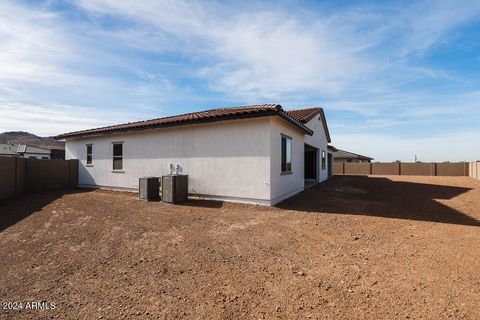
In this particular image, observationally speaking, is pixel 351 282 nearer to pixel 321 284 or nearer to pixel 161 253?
pixel 321 284

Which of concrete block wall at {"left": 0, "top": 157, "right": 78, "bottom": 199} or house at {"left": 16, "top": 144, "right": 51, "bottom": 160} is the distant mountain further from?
concrete block wall at {"left": 0, "top": 157, "right": 78, "bottom": 199}

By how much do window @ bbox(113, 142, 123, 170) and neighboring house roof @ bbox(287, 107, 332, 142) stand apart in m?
9.53

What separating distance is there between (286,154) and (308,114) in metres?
5.77

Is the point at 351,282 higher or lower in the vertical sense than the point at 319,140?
lower

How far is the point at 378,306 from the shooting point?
3.12 metres

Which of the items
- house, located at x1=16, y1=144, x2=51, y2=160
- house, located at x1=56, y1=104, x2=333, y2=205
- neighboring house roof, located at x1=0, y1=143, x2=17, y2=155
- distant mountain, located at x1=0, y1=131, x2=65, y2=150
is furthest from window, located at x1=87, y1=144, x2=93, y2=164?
distant mountain, located at x1=0, y1=131, x2=65, y2=150

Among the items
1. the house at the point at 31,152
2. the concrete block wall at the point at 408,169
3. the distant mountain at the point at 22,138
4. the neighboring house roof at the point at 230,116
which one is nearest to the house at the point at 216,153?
the neighboring house roof at the point at 230,116

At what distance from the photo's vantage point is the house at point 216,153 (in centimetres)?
886

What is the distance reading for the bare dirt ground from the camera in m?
3.22

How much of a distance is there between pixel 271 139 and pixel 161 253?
17.2ft

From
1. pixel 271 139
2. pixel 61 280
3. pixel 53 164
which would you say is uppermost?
pixel 271 139

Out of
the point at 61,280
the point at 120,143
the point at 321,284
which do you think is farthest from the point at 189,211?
the point at 120,143

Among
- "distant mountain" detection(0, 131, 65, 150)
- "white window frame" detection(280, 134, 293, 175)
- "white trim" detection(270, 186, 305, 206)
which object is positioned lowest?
"white trim" detection(270, 186, 305, 206)

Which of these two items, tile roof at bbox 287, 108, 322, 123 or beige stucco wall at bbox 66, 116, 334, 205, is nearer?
beige stucco wall at bbox 66, 116, 334, 205
